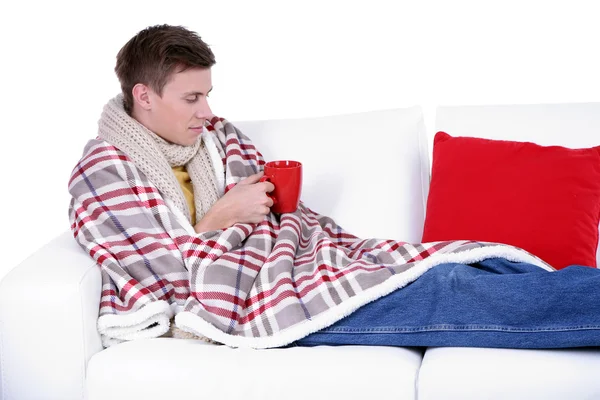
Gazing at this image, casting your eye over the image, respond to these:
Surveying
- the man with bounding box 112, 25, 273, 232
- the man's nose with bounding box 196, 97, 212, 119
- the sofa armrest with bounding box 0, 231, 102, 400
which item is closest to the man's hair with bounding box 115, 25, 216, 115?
the man with bounding box 112, 25, 273, 232

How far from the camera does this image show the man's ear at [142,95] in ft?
8.29

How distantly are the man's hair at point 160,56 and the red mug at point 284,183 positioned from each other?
357 millimetres

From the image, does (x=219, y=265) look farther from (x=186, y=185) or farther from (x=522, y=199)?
(x=522, y=199)

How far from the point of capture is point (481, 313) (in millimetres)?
2043

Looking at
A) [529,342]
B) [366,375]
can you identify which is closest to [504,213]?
[529,342]

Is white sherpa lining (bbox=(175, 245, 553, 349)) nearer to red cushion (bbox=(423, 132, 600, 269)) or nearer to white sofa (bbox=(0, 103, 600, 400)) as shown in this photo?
white sofa (bbox=(0, 103, 600, 400))

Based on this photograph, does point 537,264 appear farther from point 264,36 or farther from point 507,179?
point 264,36

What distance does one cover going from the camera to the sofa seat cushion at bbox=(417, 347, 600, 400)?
1887mm

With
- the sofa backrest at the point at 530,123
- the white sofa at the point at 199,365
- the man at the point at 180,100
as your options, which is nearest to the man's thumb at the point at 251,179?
the man at the point at 180,100

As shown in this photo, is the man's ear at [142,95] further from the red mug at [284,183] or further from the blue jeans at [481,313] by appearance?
the blue jeans at [481,313]

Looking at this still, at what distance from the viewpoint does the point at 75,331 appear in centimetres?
211

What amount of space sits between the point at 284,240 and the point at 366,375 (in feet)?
1.99

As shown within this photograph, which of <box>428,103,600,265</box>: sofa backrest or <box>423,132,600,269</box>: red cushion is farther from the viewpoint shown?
<box>428,103,600,265</box>: sofa backrest

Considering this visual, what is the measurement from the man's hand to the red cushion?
19.6 inches
